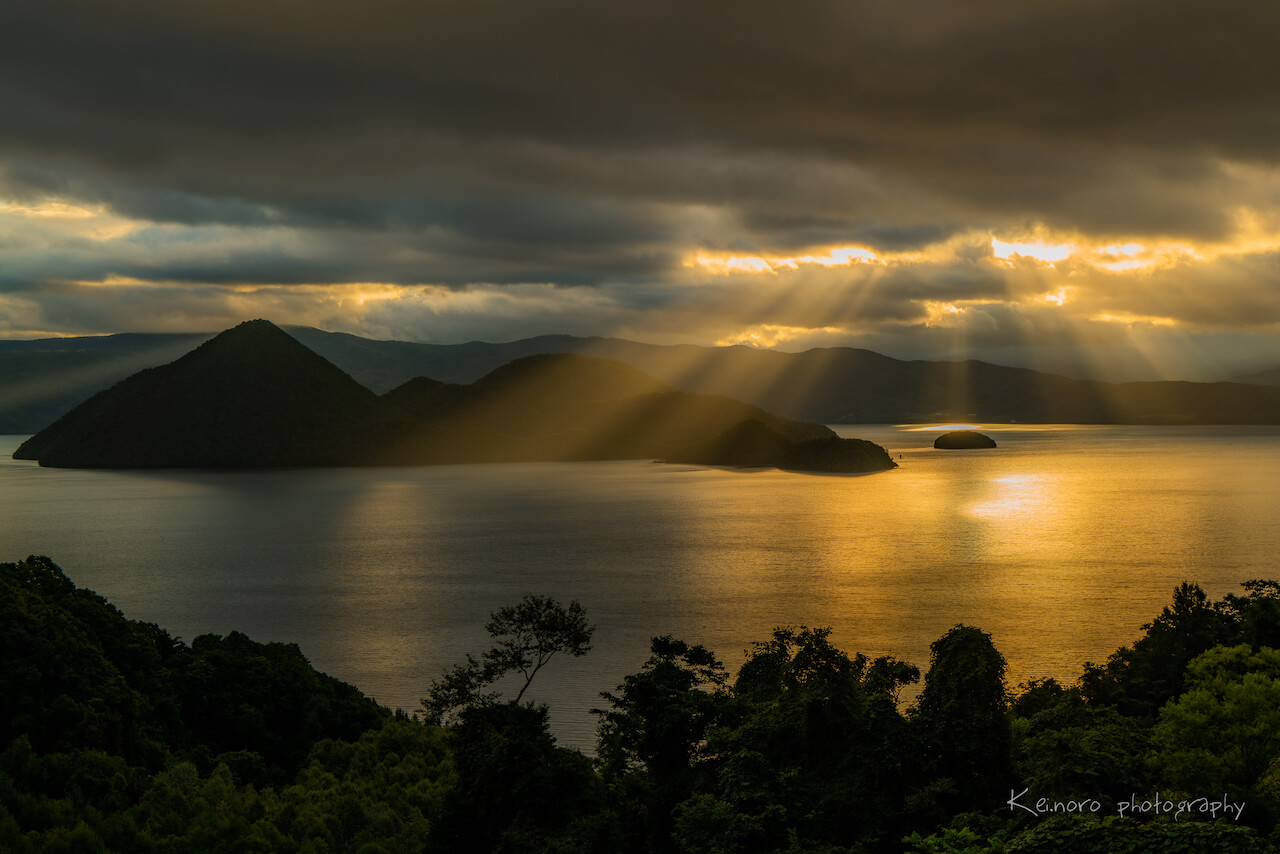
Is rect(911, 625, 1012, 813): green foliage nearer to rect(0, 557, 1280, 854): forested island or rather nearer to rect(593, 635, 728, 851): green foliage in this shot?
rect(0, 557, 1280, 854): forested island

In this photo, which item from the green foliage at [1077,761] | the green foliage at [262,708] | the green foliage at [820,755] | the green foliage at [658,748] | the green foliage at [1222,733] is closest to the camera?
the green foliage at [1077,761]

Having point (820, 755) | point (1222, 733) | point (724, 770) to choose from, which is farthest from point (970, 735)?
point (1222, 733)

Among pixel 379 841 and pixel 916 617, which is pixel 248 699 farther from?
pixel 916 617

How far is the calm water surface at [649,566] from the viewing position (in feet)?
209

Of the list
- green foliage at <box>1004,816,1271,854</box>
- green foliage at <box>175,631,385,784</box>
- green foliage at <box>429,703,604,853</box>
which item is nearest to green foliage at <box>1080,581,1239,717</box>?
green foliage at <box>1004,816,1271,854</box>

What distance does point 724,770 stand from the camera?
907 inches

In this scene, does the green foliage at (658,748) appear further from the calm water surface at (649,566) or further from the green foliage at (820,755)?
the calm water surface at (649,566)

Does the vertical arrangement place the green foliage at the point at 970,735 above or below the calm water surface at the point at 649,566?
above

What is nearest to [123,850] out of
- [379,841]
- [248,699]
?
[379,841]

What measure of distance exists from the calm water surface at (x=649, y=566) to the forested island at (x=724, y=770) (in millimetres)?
16630

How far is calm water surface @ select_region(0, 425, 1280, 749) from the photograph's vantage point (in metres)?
63.8

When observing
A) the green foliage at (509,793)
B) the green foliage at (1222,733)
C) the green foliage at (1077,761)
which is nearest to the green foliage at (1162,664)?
the green foliage at (1222,733)

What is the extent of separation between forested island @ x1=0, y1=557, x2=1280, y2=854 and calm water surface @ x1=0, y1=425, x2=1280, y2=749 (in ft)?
54.6

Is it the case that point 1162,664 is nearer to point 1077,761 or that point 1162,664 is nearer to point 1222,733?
point 1222,733
